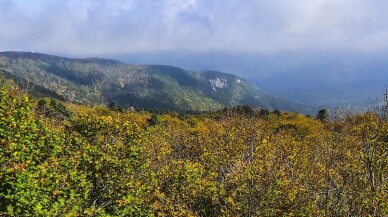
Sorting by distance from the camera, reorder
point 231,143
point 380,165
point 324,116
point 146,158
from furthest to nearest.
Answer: point 324,116 < point 231,143 < point 146,158 < point 380,165

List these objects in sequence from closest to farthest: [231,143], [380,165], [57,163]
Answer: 1. [57,163]
2. [380,165]
3. [231,143]

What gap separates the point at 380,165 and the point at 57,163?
2049 centimetres

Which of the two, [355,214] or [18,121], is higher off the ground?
[18,121]

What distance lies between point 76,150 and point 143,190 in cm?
562

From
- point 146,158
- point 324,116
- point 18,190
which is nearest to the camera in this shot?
point 18,190

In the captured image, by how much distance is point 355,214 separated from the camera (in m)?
24.2

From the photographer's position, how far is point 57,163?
2352 cm

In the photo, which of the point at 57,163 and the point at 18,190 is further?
the point at 57,163

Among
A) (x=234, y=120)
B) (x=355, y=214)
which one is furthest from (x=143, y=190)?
(x=234, y=120)

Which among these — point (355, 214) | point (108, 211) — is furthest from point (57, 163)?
point (355, 214)

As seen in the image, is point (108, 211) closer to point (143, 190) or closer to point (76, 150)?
point (143, 190)

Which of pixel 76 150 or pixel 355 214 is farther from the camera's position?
pixel 76 150

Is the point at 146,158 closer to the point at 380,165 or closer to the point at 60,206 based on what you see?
the point at 60,206

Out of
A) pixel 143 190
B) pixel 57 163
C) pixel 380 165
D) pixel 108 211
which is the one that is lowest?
pixel 108 211
